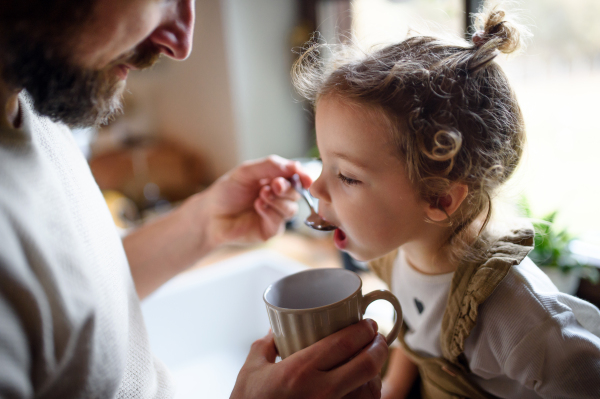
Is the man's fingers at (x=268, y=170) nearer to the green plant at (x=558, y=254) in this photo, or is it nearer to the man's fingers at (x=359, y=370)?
the man's fingers at (x=359, y=370)

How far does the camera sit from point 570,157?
1204 millimetres

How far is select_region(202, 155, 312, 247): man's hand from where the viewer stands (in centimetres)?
81

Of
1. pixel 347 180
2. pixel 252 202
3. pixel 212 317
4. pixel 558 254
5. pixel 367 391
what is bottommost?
pixel 212 317

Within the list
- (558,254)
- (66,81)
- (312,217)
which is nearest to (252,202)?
(312,217)

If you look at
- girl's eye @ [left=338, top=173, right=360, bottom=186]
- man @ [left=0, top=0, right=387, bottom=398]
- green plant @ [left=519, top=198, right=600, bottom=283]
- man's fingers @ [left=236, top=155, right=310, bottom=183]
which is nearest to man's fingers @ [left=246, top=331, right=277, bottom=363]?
man @ [left=0, top=0, right=387, bottom=398]

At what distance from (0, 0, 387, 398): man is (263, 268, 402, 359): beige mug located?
0.02 m

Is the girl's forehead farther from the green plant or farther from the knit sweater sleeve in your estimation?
the green plant

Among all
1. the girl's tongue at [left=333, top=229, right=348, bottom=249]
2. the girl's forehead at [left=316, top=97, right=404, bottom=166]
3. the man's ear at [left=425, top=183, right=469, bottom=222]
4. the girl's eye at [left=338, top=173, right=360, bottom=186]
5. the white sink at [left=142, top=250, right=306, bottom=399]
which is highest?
the girl's forehead at [left=316, top=97, right=404, bottom=166]

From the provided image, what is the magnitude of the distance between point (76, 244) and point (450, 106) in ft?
1.60

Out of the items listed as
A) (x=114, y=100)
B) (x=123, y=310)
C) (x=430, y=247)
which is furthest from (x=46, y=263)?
(x=430, y=247)

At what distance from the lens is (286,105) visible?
247cm

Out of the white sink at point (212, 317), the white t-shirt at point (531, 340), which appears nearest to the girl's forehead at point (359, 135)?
the white t-shirt at point (531, 340)

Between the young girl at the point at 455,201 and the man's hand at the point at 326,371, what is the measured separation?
14 centimetres

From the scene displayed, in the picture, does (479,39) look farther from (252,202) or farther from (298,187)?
(252,202)
